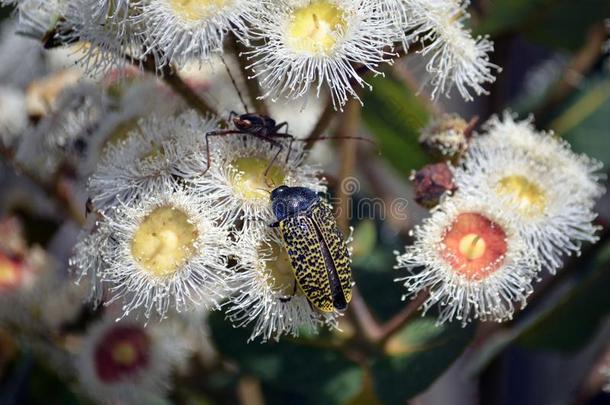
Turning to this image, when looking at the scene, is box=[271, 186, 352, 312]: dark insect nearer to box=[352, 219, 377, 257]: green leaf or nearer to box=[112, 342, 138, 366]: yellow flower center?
box=[352, 219, 377, 257]: green leaf

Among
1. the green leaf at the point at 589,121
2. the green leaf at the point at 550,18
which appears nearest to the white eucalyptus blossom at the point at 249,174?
the green leaf at the point at 550,18

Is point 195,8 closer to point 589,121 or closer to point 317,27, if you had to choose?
point 317,27

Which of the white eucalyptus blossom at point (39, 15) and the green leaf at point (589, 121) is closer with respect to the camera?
the white eucalyptus blossom at point (39, 15)

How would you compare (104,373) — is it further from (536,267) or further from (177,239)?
(536,267)

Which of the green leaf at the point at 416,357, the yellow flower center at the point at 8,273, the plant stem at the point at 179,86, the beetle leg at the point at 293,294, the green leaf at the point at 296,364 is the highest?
the plant stem at the point at 179,86

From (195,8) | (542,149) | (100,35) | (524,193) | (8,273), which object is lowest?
(8,273)

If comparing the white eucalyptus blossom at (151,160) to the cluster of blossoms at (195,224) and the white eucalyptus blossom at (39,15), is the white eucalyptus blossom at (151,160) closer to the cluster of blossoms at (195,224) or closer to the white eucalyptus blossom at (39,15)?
the cluster of blossoms at (195,224)

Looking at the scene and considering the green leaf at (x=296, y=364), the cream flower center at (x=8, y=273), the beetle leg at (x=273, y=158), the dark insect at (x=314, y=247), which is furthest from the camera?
the cream flower center at (x=8, y=273)

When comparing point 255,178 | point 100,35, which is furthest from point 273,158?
point 100,35
